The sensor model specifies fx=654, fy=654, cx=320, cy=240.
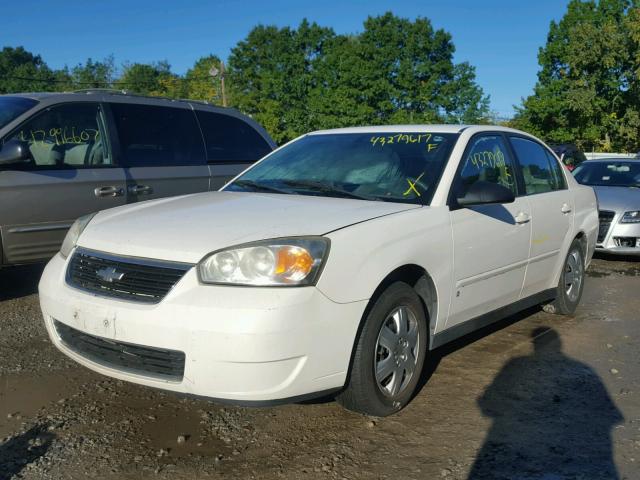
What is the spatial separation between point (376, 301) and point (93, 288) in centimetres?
141

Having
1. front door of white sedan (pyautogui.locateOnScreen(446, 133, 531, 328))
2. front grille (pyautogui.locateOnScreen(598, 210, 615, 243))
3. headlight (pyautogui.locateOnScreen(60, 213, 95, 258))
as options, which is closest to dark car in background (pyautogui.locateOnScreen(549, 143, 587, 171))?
front grille (pyautogui.locateOnScreen(598, 210, 615, 243))

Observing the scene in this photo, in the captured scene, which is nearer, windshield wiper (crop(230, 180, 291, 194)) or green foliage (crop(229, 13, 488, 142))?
windshield wiper (crop(230, 180, 291, 194))

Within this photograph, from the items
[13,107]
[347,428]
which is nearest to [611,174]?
[347,428]

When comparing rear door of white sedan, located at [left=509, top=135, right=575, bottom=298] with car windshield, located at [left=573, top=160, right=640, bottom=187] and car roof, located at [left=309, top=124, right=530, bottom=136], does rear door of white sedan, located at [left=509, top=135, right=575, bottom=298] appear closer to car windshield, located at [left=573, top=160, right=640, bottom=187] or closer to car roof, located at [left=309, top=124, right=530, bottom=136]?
car roof, located at [left=309, top=124, right=530, bottom=136]

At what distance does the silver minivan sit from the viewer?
5320mm

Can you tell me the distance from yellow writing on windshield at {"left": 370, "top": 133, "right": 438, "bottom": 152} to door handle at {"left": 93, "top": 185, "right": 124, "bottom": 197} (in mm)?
2501

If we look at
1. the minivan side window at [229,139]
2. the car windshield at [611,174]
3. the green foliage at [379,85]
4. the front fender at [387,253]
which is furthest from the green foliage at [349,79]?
the front fender at [387,253]

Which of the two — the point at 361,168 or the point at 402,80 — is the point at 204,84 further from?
the point at 361,168

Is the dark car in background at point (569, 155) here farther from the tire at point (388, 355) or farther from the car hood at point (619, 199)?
the tire at point (388, 355)

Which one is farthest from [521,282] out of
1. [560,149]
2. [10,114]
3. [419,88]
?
[419,88]

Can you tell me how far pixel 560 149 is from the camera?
23484mm

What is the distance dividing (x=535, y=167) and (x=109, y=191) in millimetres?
3591

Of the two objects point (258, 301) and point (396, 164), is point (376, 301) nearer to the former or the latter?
point (258, 301)

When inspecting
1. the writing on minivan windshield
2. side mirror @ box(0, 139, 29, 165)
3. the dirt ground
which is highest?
the writing on minivan windshield
